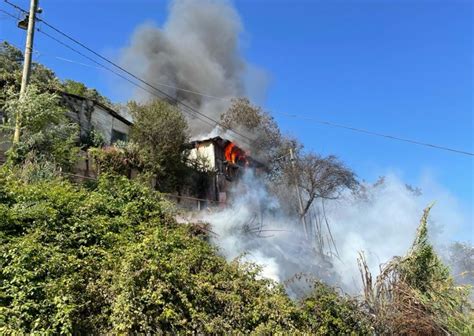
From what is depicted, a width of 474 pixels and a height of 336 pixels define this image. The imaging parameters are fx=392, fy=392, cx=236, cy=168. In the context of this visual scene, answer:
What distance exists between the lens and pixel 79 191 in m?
9.26

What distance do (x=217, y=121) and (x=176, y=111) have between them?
889 cm

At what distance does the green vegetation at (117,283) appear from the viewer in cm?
536

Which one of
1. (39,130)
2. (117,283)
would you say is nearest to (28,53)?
(39,130)

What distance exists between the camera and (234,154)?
26.3 m

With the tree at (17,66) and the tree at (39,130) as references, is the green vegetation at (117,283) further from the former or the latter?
the tree at (17,66)

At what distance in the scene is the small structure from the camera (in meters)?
18.2

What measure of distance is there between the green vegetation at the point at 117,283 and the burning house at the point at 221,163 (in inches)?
486

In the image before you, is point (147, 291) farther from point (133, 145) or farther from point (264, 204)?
point (264, 204)

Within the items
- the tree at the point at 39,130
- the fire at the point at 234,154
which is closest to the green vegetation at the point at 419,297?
the tree at the point at 39,130

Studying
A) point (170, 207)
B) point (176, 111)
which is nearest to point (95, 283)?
point (170, 207)

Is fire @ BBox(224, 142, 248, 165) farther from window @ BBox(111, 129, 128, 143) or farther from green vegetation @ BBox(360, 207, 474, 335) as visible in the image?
green vegetation @ BBox(360, 207, 474, 335)

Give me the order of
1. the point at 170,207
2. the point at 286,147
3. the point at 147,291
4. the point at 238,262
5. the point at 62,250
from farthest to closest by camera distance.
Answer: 1. the point at 286,147
2. the point at 170,207
3. the point at 238,262
4. the point at 62,250
5. the point at 147,291

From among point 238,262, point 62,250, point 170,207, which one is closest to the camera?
point 62,250

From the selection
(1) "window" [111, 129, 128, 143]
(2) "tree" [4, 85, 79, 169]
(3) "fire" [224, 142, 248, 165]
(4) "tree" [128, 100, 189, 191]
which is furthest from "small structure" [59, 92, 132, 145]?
(3) "fire" [224, 142, 248, 165]
